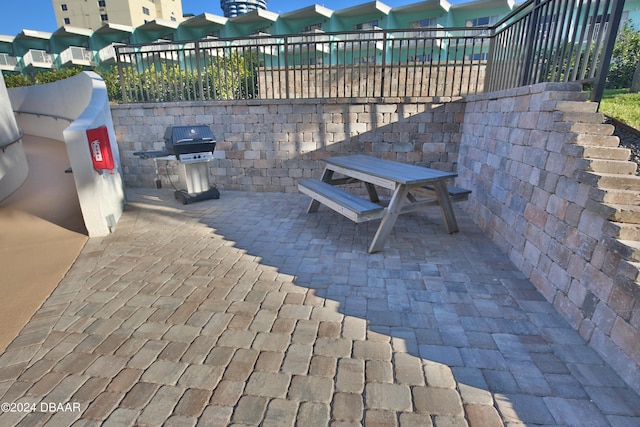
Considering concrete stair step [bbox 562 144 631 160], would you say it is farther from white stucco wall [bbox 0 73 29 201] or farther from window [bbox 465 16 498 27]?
window [bbox 465 16 498 27]

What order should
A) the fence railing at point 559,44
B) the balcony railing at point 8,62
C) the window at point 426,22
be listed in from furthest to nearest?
1. the balcony railing at point 8,62
2. the window at point 426,22
3. the fence railing at point 559,44

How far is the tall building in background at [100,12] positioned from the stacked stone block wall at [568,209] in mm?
42087

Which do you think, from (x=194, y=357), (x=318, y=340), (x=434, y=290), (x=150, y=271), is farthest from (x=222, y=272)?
(x=434, y=290)

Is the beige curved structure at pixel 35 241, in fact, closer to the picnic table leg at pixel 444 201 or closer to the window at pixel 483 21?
the picnic table leg at pixel 444 201

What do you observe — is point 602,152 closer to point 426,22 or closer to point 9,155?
point 9,155

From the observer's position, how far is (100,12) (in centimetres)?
3562

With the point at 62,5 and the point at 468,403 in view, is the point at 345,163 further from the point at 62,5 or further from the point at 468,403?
the point at 62,5

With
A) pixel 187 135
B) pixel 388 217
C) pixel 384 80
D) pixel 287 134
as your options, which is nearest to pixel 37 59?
pixel 187 135

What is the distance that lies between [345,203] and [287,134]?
9.38 feet

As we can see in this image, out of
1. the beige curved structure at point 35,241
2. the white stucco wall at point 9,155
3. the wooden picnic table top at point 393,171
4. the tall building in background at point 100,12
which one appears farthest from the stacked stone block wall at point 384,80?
the tall building in background at point 100,12

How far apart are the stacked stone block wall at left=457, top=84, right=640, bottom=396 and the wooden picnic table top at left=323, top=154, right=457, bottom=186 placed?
0.73 meters

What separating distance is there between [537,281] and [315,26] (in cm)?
2698

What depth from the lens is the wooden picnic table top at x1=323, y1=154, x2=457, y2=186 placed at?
3.38 m

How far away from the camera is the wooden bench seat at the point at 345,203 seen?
333 cm
